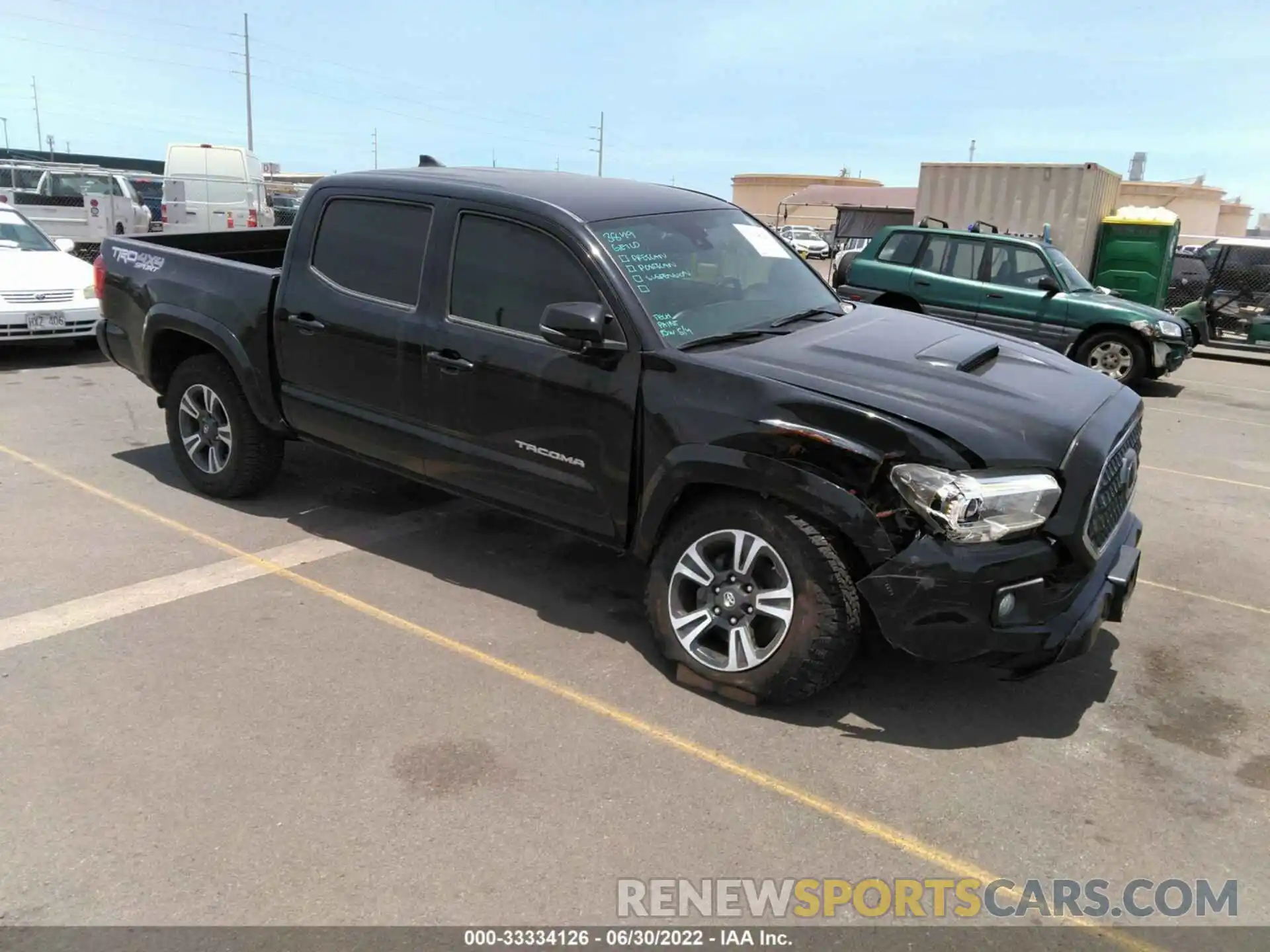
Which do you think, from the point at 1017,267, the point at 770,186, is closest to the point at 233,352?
the point at 1017,267

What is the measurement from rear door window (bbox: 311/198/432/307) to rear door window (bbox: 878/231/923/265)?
924 cm

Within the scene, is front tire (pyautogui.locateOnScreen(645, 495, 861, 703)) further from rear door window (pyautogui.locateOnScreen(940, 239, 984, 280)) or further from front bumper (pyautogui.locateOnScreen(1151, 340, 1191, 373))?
rear door window (pyautogui.locateOnScreen(940, 239, 984, 280))

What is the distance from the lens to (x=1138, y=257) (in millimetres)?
16875

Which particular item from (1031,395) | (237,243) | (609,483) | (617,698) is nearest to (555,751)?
(617,698)

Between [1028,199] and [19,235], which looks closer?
[19,235]

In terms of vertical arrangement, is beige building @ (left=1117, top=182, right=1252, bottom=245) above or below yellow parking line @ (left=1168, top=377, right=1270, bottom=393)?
above

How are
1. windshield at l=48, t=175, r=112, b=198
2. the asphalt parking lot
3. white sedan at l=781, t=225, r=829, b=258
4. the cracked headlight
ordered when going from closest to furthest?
1. the asphalt parking lot
2. the cracked headlight
3. windshield at l=48, t=175, r=112, b=198
4. white sedan at l=781, t=225, r=829, b=258

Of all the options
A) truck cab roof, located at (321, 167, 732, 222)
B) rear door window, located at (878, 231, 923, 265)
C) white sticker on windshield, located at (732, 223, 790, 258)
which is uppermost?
truck cab roof, located at (321, 167, 732, 222)

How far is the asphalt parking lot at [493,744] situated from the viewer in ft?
9.32

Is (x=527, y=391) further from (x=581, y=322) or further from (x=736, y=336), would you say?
(x=736, y=336)

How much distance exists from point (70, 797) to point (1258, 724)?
170 inches

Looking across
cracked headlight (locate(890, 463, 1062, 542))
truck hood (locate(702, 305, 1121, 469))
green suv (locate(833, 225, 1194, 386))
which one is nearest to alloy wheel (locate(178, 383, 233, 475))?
truck hood (locate(702, 305, 1121, 469))

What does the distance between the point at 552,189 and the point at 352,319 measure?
3.91ft

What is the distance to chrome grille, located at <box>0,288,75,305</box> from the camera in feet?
30.4
